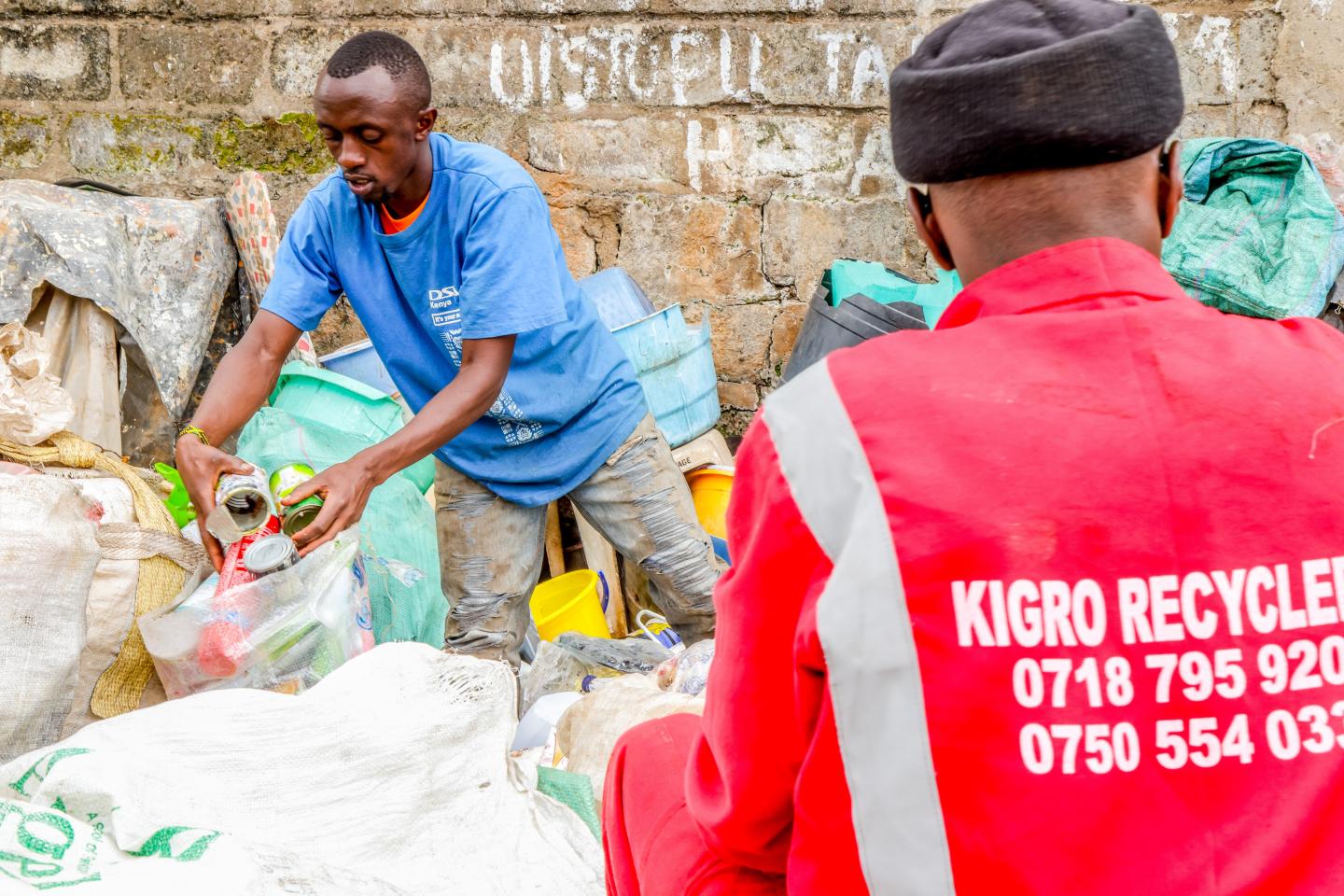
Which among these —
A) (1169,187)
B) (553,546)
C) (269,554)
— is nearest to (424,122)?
(269,554)

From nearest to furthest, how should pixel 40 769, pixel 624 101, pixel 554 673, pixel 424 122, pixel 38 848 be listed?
1. pixel 38 848
2. pixel 40 769
3. pixel 424 122
4. pixel 554 673
5. pixel 624 101

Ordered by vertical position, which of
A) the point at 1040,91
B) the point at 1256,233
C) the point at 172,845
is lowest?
the point at 172,845

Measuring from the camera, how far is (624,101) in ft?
14.8

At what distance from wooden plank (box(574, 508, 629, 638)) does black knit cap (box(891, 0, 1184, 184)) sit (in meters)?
3.12

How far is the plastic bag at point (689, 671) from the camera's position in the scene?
2.82m

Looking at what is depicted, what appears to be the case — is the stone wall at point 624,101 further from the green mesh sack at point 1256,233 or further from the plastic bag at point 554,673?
the plastic bag at point 554,673

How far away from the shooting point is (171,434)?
394 centimetres

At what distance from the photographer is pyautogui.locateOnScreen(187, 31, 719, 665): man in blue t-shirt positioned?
2.70 metres

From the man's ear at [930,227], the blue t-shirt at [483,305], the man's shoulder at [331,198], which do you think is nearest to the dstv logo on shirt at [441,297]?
the blue t-shirt at [483,305]

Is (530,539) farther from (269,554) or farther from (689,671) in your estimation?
(269,554)

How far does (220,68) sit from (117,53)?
0.37 metres

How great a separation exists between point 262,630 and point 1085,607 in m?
1.90

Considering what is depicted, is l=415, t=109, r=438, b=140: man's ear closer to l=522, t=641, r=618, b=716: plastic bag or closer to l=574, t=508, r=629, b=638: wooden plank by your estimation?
l=522, t=641, r=618, b=716: plastic bag

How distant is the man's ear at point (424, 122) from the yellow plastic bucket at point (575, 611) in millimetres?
1564
